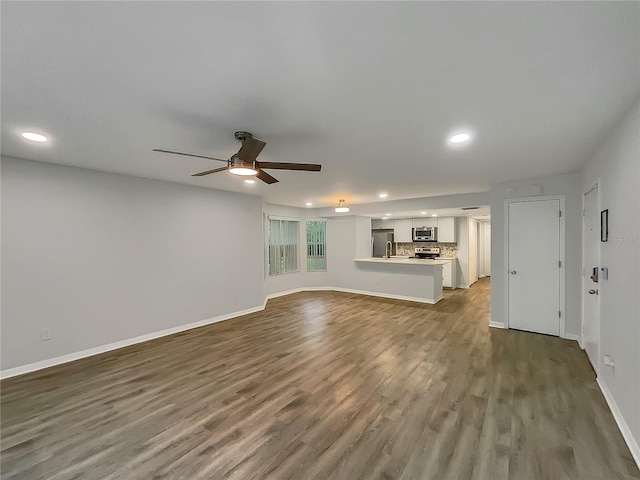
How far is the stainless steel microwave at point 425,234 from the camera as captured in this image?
809cm

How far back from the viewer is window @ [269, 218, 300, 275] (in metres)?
7.34

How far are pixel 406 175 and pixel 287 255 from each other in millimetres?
4590

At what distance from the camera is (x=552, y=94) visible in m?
1.80

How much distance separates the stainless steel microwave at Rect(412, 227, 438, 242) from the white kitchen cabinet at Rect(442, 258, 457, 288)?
0.82 m

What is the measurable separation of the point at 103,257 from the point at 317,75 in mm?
3931

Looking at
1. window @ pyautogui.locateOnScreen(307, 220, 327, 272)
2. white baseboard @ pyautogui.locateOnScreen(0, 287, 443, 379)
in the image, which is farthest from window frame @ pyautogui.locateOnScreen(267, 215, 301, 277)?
white baseboard @ pyautogui.locateOnScreen(0, 287, 443, 379)

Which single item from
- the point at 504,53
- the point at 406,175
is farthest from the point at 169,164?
the point at 504,53

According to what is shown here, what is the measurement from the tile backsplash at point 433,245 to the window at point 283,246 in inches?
143

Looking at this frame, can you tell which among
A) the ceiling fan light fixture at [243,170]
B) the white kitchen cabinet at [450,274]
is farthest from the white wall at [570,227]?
the ceiling fan light fixture at [243,170]

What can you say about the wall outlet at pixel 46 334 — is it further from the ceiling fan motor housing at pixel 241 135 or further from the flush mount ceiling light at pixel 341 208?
the flush mount ceiling light at pixel 341 208

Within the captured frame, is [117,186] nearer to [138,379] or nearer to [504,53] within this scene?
[138,379]

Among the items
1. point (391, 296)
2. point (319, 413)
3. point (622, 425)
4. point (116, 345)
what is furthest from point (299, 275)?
point (622, 425)

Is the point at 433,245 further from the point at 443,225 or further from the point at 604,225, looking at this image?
the point at 604,225

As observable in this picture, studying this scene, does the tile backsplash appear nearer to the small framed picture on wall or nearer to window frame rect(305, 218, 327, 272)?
window frame rect(305, 218, 327, 272)
